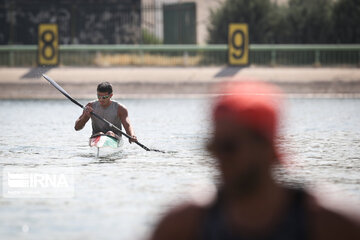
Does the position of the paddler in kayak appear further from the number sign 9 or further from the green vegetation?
the green vegetation

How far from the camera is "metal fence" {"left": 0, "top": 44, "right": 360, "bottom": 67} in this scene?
1535 inches

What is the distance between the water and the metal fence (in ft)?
29.8

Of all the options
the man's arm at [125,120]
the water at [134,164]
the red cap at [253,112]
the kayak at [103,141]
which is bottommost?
the water at [134,164]

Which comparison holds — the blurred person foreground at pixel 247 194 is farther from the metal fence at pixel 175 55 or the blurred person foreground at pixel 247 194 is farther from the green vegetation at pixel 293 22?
the green vegetation at pixel 293 22

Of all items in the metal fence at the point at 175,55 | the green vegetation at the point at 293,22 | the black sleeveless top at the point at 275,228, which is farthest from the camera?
the green vegetation at the point at 293,22

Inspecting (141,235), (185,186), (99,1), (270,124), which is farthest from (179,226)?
(99,1)

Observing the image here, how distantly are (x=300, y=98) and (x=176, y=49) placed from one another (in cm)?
585

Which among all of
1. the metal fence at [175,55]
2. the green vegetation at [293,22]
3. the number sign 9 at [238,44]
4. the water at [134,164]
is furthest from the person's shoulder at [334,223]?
the green vegetation at [293,22]

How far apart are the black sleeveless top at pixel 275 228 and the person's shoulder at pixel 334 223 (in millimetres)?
58

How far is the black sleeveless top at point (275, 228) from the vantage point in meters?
2.72

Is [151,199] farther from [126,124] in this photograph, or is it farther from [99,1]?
[99,1]

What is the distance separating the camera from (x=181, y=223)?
267 centimetres

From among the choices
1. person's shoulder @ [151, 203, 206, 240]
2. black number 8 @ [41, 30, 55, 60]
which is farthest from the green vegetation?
A: person's shoulder @ [151, 203, 206, 240]

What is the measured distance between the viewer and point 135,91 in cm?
3884
